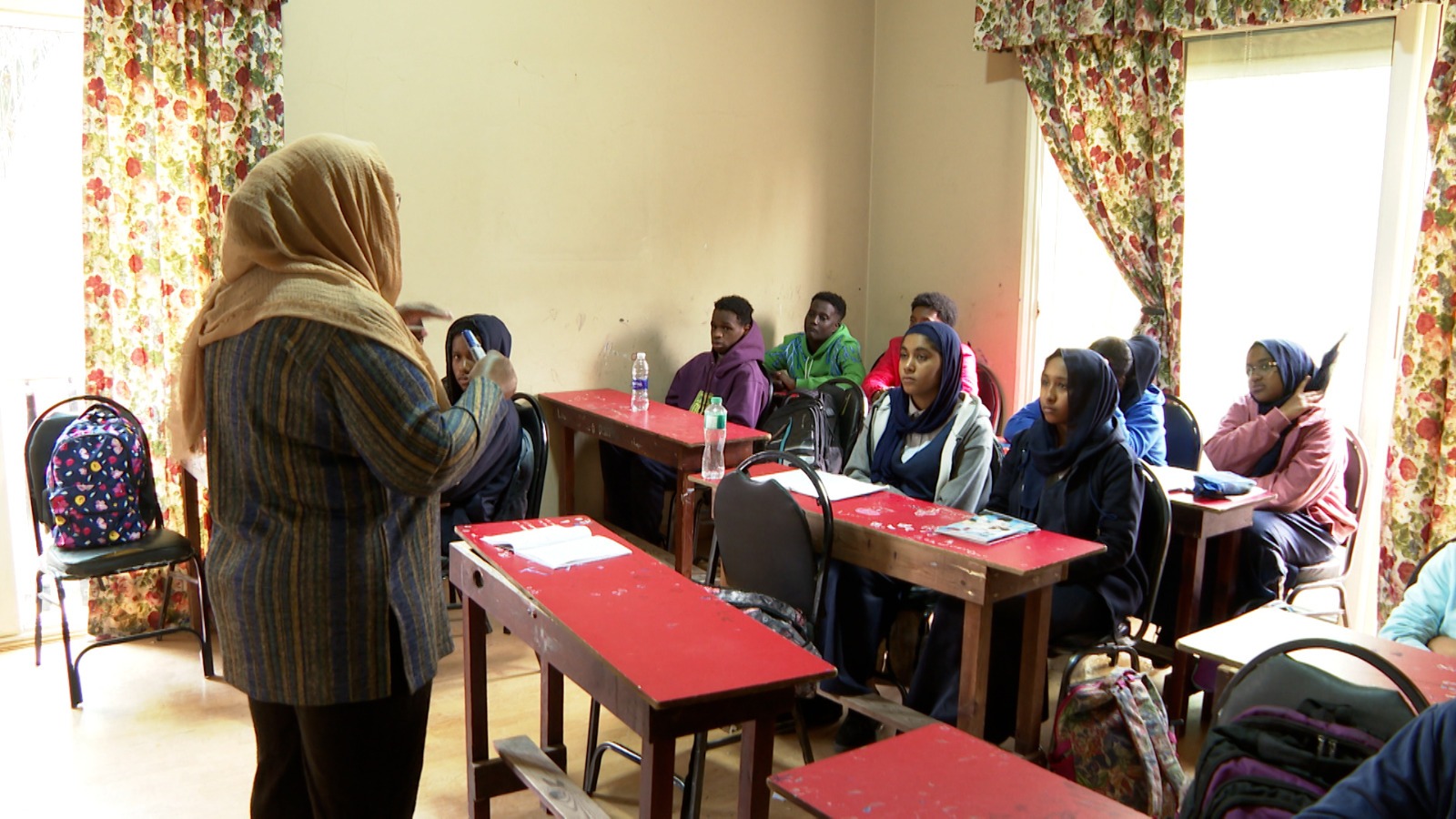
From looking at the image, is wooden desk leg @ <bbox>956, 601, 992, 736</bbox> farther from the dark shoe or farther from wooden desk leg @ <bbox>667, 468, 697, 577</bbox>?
wooden desk leg @ <bbox>667, 468, 697, 577</bbox>

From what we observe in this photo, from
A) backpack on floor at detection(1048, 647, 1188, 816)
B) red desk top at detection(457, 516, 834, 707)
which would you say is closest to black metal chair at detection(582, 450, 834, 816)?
red desk top at detection(457, 516, 834, 707)

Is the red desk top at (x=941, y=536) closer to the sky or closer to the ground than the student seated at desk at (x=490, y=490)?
closer to the sky

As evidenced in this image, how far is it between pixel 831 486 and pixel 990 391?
2.25 metres

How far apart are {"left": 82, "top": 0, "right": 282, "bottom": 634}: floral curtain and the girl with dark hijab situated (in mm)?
3642

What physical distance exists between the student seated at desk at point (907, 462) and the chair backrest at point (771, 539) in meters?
0.28

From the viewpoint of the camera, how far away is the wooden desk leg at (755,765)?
1819 millimetres

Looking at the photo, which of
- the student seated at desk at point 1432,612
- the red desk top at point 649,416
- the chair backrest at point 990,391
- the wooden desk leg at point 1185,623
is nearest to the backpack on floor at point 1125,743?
the student seated at desk at point 1432,612

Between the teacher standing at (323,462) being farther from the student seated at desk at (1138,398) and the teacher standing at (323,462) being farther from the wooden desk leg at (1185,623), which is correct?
the student seated at desk at (1138,398)

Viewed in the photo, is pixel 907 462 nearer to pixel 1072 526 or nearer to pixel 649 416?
pixel 1072 526

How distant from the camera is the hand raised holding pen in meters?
3.66

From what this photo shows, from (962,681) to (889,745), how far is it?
104 cm

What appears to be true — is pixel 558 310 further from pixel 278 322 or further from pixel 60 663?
pixel 278 322

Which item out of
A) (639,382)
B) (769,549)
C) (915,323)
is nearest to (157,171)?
(639,382)

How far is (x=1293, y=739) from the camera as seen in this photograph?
1450 millimetres
